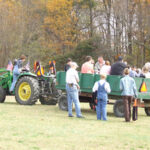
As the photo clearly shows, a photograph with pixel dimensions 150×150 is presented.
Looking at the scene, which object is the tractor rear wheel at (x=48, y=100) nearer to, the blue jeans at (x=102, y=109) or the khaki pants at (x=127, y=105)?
the blue jeans at (x=102, y=109)

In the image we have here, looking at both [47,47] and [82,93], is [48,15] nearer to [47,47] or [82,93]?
[47,47]

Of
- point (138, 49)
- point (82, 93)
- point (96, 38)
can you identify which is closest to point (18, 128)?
point (82, 93)

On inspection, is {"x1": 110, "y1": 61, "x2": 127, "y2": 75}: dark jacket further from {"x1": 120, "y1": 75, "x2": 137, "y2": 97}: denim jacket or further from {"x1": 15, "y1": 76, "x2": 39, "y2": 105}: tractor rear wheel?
{"x1": 15, "y1": 76, "x2": 39, "y2": 105}: tractor rear wheel

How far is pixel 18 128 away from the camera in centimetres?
1130

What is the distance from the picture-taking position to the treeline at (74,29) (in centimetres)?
4475

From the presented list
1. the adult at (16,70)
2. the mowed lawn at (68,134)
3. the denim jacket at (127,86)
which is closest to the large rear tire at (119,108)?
the denim jacket at (127,86)

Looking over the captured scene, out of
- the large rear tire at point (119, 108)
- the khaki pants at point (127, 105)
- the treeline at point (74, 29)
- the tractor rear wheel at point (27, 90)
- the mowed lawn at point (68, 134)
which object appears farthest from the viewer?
the treeline at point (74, 29)

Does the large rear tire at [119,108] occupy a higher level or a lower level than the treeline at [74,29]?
lower

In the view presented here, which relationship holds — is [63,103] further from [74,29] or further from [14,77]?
[74,29]

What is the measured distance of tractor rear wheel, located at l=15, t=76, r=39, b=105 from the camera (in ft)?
62.4

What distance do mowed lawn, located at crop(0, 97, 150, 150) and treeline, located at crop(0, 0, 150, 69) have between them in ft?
102

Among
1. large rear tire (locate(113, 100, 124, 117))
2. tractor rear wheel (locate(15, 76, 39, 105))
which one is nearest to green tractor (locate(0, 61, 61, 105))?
tractor rear wheel (locate(15, 76, 39, 105))

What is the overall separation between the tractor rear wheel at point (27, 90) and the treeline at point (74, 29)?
83.3ft

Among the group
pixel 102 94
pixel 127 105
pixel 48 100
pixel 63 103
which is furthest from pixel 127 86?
pixel 48 100
